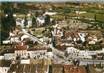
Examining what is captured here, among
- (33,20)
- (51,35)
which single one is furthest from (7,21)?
(51,35)

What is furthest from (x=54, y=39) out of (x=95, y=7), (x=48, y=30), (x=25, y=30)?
(x=95, y=7)

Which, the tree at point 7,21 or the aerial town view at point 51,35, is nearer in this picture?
the aerial town view at point 51,35

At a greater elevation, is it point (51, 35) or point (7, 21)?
point (7, 21)

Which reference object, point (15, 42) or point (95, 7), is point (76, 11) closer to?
point (95, 7)

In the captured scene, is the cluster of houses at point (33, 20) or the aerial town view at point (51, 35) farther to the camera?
the cluster of houses at point (33, 20)

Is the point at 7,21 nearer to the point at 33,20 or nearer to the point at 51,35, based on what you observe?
the point at 33,20

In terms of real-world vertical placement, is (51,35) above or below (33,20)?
below

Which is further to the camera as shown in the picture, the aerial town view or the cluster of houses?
the cluster of houses

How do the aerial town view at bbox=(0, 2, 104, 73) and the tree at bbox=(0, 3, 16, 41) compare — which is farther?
the tree at bbox=(0, 3, 16, 41)
